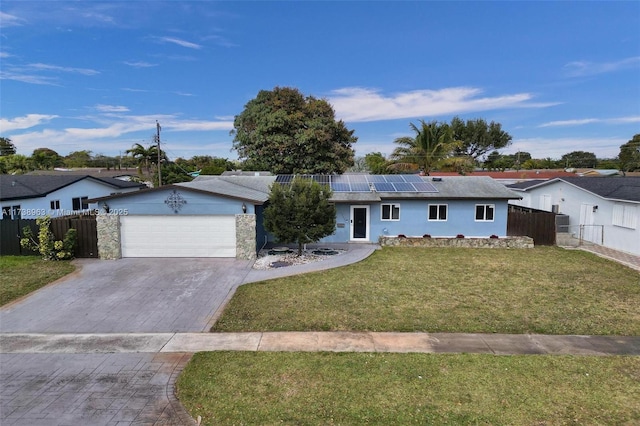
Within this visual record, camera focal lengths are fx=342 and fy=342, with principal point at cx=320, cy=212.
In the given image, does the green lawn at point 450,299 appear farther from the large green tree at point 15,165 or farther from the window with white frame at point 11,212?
the large green tree at point 15,165

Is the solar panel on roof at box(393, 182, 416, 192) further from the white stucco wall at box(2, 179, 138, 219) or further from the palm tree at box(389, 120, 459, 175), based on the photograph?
the white stucco wall at box(2, 179, 138, 219)

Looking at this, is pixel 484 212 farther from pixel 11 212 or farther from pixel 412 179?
pixel 11 212

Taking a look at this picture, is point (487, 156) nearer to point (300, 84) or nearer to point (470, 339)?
point (300, 84)

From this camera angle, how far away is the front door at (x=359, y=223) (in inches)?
739

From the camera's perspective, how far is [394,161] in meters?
32.3

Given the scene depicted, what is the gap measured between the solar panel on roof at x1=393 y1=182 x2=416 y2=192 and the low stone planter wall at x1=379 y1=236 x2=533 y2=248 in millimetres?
2860

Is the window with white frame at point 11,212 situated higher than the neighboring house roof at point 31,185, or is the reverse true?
the neighboring house roof at point 31,185

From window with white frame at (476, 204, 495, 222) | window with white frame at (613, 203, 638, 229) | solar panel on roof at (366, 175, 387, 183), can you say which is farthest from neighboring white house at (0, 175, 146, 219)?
window with white frame at (613, 203, 638, 229)

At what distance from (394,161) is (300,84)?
38.3ft

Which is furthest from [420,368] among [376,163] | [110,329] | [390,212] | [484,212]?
[376,163]

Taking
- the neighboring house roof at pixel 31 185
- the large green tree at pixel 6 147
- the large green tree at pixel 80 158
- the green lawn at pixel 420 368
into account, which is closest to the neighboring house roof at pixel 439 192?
the green lawn at pixel 420 368

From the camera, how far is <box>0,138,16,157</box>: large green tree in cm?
6444

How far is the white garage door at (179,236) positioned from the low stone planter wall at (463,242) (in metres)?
8.20

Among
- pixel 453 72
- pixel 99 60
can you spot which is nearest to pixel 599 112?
pixel 453 72
